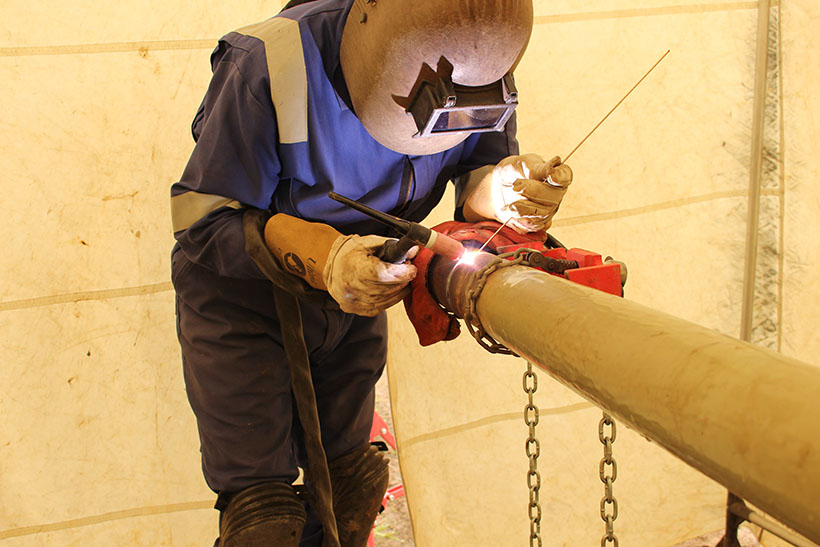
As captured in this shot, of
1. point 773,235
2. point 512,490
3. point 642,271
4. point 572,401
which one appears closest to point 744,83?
point 773,235

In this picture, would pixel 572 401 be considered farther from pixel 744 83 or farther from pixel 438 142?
pixel 438 142

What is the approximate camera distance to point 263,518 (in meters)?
1.12

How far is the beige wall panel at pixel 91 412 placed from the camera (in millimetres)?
1626

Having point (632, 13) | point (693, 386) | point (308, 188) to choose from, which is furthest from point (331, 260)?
point (632, 13)

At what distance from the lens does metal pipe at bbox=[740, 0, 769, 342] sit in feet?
5.42

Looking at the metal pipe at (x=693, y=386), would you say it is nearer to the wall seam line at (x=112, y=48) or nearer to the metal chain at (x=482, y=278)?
the metal chain at (x=482, y=278)

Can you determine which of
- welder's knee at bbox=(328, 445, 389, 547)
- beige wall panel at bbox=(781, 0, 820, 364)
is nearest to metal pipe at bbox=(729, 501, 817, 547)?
beige wall panel at bbox=(781, 0, 820, 364)

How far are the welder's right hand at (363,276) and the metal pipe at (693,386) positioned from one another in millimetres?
278

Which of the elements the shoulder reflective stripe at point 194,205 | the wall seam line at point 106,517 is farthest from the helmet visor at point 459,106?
the wall seam line at point 106,517

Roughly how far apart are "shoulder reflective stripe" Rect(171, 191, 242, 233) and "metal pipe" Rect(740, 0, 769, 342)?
4.59 feet

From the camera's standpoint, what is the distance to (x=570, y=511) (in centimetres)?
200

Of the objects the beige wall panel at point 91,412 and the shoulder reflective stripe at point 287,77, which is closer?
the shoulder reflective stripe at point 287,77

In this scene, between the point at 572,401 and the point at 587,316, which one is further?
the point at 572,401

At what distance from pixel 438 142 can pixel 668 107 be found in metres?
0.97
